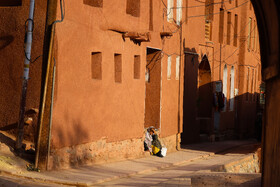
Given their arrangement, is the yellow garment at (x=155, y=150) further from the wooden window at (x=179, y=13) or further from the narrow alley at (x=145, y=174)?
the wooden window at (x=179, y=13)

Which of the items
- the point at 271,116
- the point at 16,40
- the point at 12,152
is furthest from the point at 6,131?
the point at 271,116

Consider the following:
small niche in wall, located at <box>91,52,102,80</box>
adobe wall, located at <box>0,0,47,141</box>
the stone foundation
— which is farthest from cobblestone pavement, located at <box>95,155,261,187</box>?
small niche in wall, located at <box>91,52,102,80</box>

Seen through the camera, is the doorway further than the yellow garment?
Yes

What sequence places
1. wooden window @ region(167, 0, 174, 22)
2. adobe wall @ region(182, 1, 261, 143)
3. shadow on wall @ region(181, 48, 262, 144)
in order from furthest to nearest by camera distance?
shadow on wall @ region(181, 48, 262, 144)
adobe wall @ region(182, 1, 261, 143)
wooden window @ region(167, 0, 174, 22)

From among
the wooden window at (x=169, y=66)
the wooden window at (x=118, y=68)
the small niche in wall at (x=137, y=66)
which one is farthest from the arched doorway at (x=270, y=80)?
the wooden window at (x=169, y=66)

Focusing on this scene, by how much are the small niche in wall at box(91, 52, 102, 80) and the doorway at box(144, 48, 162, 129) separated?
494cm

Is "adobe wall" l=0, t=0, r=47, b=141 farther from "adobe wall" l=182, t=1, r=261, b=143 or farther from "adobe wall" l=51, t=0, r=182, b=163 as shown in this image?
"adobe wall" l=182, t=1, r=261, b=143

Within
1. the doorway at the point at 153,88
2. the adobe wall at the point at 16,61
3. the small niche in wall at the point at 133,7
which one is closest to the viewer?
the adobe wall at the point at 16,61

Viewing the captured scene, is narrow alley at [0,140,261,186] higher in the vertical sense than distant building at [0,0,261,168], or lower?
lower

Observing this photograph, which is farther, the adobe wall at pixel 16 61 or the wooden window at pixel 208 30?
the wooden window at pixel 208 30

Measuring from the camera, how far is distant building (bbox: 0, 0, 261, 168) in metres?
12.8

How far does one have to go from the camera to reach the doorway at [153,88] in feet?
64.4

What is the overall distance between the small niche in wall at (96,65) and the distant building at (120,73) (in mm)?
26

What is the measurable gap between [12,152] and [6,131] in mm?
807
